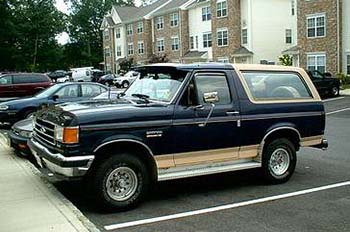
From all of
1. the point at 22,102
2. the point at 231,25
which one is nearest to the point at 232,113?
the point at 22,102

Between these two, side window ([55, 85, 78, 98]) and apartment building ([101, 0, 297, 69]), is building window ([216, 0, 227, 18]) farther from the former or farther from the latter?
side window ([55, 85, 78, 98])

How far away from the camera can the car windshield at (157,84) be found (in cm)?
760

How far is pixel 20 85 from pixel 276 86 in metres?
16.9

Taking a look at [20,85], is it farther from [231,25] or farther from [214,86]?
[231,25]

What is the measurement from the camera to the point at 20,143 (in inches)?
413

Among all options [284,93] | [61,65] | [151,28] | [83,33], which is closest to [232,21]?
[151,28]

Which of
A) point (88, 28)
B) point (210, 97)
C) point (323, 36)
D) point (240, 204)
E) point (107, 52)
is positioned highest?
point (88, 28)

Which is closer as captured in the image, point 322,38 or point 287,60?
point 322,38

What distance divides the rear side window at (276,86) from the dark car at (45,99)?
8.34 metres

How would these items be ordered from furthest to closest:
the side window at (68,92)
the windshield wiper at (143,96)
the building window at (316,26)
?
1. the building window at (316,26)
2. the side window at (68,92)
3. the windshield wiper at (143,96)

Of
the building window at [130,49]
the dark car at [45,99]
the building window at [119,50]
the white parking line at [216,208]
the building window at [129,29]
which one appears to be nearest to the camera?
the white parking line at [216,208]

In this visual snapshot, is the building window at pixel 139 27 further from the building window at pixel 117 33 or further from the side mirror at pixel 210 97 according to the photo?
the side mirror at pixel 210 97

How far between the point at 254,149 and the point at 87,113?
2.93 m

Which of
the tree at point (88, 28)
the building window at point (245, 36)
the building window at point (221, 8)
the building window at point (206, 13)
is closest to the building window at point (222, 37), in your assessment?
the building window at point (221, 8)
